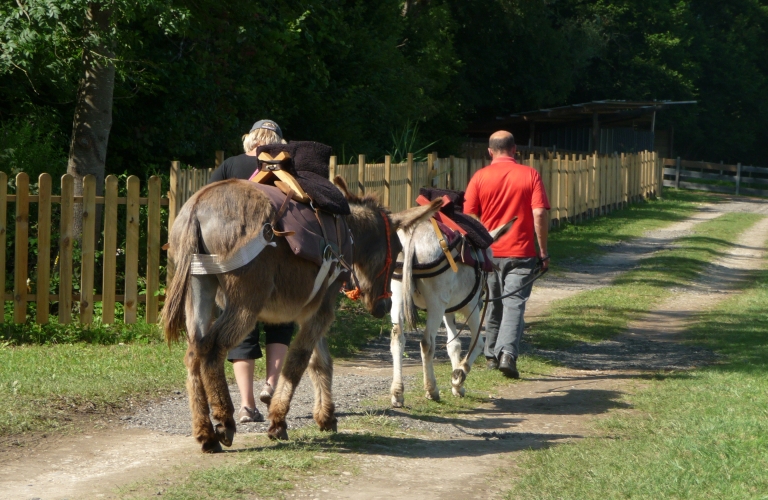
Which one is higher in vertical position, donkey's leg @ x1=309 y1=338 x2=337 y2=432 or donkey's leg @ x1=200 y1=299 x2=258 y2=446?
donkey's leg @ x1=200 y1=299 x2=258 y2=446

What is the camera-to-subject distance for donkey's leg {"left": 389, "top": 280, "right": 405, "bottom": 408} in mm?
7457

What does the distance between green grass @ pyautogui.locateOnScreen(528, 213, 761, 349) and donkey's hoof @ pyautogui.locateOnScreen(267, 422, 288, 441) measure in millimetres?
5484

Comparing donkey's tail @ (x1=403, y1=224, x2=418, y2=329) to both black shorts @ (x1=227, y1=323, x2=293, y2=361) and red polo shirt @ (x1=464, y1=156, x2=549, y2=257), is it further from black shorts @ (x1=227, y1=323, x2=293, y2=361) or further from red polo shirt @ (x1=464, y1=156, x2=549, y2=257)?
red polo shirt @ (x1=464, y1=156, x2=549, y2=257)

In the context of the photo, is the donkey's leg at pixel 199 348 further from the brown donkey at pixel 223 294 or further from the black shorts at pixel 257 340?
the black shorts at pixel 257 340

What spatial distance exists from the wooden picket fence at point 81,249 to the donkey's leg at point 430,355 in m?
3.53

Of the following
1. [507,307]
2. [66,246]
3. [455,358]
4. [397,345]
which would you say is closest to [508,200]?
[507,307]

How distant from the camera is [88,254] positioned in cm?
985

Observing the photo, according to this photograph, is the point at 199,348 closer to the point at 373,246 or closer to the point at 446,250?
the point at 373,246

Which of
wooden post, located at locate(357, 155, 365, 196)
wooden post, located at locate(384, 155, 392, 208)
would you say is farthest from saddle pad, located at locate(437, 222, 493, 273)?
wooden post, located at locate(384, 155, 392, 208)

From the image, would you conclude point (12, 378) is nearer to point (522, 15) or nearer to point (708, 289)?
point (708, 289)

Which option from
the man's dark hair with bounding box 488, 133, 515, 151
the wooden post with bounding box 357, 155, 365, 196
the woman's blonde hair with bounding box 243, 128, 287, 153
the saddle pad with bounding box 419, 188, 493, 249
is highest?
the man's dark hair with bounding box 488, 133, 515, 151

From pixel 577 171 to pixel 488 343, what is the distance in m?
19.7

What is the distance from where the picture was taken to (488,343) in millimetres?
9375

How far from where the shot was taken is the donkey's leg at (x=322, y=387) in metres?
6.37
